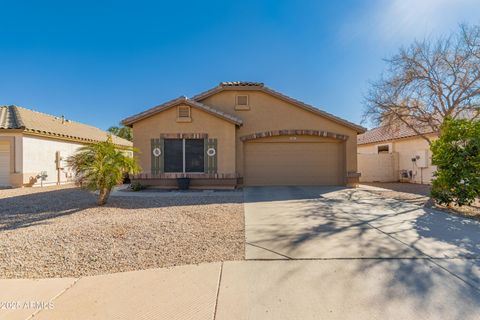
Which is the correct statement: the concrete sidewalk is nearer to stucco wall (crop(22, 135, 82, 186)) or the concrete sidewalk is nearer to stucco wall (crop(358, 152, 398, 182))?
stucco wall (crop(22, 135, 82, 186))

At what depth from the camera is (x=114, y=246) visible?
4.25 m

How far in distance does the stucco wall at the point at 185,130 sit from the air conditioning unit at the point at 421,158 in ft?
38.8

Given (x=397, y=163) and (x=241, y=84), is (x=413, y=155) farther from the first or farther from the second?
(x=241, y=84)

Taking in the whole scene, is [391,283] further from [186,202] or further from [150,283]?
[186,202]

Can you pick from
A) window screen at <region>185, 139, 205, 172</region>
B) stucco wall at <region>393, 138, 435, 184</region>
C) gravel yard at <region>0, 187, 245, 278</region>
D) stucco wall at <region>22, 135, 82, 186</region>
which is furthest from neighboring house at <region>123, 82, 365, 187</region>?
stucco wall at <region>22, 135, 82, 186</region>

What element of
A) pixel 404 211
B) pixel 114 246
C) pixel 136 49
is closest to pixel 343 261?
pixel 114 246

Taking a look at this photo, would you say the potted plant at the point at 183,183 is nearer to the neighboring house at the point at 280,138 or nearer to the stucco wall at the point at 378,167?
the neighboring house at the point at 280,138

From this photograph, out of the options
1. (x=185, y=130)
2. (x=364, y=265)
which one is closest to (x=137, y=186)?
(x=185, y=130)

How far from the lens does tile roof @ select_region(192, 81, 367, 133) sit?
12547 millimetres

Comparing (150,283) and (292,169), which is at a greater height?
(292,169)

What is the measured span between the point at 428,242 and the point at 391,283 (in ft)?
7.18

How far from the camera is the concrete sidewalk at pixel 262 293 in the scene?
2.52 m

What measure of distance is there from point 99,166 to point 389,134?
17655mm

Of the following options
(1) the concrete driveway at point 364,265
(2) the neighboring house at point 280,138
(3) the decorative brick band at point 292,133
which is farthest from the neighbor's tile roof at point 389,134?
(1) the concrete driveway at point 364,265
